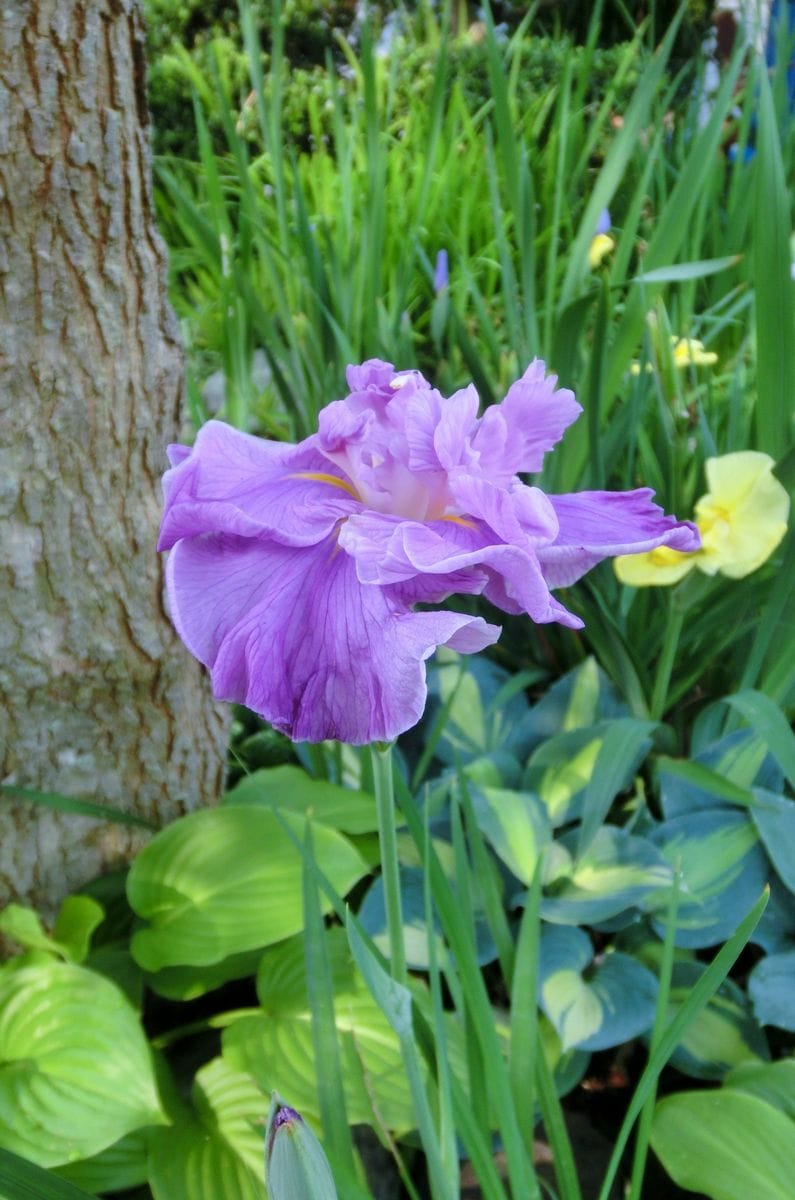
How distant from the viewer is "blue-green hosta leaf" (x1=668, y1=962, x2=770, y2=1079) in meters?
0.91

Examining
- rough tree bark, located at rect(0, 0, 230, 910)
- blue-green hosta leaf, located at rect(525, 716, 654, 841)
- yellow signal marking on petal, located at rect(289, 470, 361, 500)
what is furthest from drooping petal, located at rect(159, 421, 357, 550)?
blue-green hosta leaf, located at rect(525, 716, 654, 841)

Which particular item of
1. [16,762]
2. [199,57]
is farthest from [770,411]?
[199,57]

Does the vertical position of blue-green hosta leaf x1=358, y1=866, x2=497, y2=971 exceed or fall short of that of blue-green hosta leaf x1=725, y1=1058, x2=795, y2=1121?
it exceeds it

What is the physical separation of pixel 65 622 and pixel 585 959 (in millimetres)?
640

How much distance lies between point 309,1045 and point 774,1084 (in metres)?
0.41

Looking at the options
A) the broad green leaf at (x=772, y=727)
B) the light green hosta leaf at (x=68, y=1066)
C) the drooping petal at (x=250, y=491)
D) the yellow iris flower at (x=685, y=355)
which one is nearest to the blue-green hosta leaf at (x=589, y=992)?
the broad green leaf at (x=772, y=727)

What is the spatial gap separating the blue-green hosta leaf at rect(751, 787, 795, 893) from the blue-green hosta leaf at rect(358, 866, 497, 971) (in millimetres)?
304

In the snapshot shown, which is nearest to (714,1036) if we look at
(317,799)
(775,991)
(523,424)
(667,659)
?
(775,991)

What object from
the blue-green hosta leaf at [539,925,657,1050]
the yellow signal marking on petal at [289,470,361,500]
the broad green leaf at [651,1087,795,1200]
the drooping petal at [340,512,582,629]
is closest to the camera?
the drooping petal at [340,512,582,629]

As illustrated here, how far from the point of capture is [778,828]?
0.98 meters

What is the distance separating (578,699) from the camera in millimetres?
1161

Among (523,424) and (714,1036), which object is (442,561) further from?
(714,1036)

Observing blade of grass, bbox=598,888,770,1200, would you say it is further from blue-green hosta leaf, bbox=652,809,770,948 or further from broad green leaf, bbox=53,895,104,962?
broad green leaf, bbox=53,895,104,962

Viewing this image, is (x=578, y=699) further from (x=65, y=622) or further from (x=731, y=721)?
(x=65, y=622)
